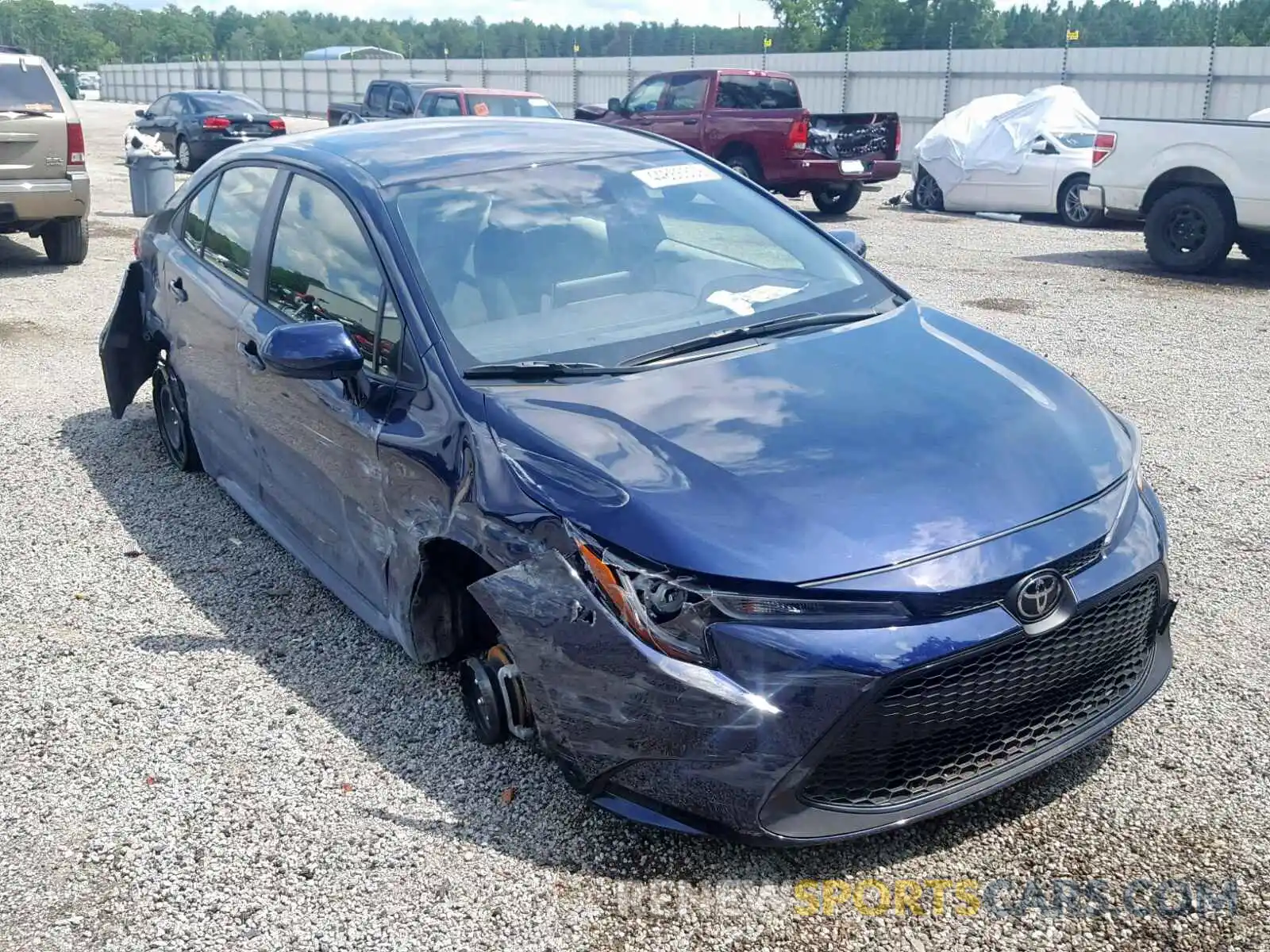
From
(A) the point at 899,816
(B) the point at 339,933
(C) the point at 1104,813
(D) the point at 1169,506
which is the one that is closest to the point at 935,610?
(A) the point at 899,816

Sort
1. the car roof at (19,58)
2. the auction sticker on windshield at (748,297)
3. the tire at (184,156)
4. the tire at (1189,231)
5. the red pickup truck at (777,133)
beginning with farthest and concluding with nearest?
the tire at (184,156), the red pickup truck at (777,133), the tire at (1189,231), the car roof at (19,58), the auction sticker on windshield at (748,297)

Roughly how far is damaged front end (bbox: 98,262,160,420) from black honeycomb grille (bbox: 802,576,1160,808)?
14.1ft

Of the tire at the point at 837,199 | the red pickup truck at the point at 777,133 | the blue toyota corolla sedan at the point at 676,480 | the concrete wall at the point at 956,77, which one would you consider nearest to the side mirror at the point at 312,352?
the blue toyota corolla sedan at the point at 676,480

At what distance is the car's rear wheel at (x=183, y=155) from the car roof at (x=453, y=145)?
17837 millimetres

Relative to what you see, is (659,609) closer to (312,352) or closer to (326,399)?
(312,352)

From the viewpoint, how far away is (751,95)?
16.7 m

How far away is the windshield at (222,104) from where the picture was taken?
2119 cm

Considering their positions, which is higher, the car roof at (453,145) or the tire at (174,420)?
the car roof at (453,145)

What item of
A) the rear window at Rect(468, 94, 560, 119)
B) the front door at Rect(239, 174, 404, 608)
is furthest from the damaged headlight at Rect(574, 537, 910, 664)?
the rear window at Rect(468, 94, 560, 119)

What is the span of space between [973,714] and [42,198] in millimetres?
10264

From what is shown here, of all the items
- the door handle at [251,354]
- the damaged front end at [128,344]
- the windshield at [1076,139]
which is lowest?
the damaged front end at [128,344]

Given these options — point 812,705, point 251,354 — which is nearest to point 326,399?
point 251,354

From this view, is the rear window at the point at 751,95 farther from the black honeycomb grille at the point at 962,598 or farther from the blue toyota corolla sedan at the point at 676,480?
the black honeycomb grille at the point at 962,598

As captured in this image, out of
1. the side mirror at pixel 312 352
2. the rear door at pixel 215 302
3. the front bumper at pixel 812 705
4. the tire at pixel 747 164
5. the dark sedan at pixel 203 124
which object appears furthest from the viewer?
the dark sedan at pixel 203 124
